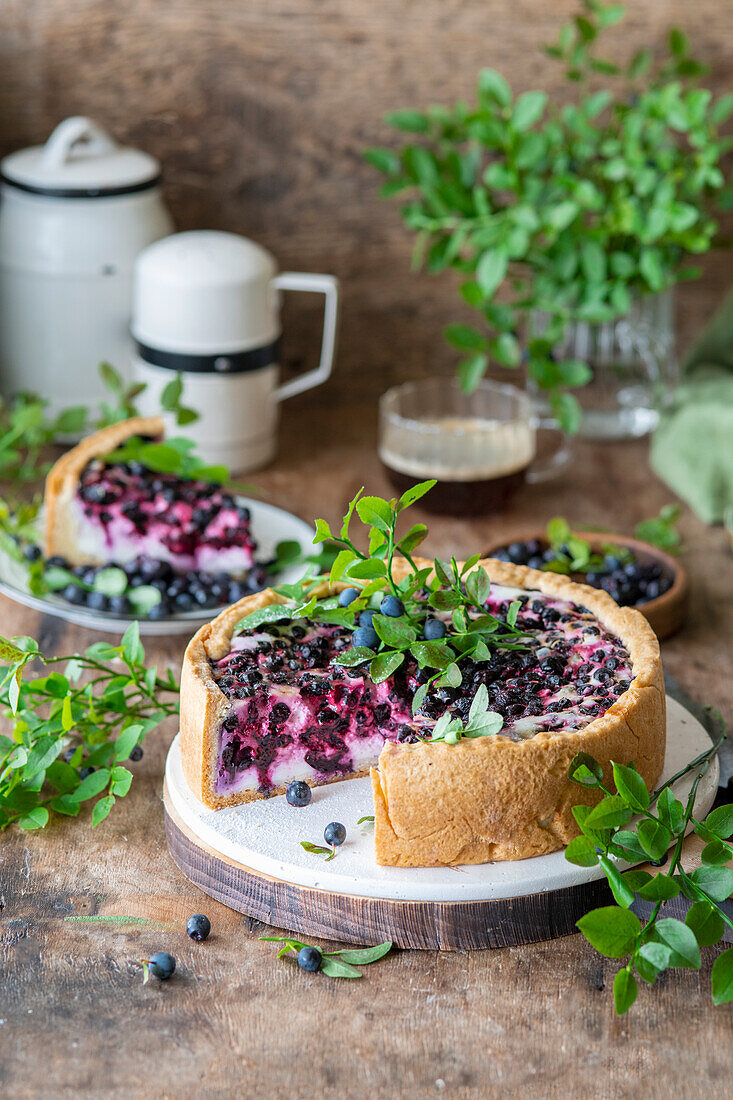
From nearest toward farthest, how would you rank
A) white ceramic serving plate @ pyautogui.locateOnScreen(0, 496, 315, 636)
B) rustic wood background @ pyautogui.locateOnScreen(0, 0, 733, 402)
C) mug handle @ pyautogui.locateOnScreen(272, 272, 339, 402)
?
white ceramic serving plate @ pyautogui.locateOnScreen(0, 496, 315, 636) → mug handle @ pyautogui.locateOnScreen(272, 272, 339, 402) → rustic wood background @ pyautogui.locateOnScreen(0, 0, 733, 402)

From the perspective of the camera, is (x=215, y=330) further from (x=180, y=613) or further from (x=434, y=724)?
(x=434, y=724)

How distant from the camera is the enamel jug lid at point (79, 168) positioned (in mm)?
2645

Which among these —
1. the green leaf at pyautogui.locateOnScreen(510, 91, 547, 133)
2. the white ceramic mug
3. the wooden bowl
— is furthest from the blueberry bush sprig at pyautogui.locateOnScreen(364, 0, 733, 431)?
the wooden bowl

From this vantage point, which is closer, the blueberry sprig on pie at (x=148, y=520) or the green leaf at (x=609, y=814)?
the green leaf at (x=609, y=814)

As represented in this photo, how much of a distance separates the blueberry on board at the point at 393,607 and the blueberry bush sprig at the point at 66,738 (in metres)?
0.34

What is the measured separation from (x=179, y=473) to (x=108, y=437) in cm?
17

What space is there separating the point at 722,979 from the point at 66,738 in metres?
0.95

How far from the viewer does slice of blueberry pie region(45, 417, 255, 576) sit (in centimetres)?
222

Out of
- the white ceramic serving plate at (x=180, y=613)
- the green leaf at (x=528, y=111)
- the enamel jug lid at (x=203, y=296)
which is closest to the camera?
the white ceramic serving plate at (x=180, y=613)

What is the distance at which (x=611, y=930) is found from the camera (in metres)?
1.29

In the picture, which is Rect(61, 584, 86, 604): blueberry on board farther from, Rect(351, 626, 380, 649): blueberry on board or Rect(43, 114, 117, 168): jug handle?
Rect(43, 114, 117, 168): jug handle

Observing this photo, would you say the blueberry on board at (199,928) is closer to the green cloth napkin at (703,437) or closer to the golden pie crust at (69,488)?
the golden pie crust at (69,488)

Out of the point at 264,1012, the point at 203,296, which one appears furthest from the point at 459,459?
the point at 264,1012

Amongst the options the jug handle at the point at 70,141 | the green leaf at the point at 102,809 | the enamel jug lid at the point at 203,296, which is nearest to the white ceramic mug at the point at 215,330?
the enamel jug lid at the point at 203,296
